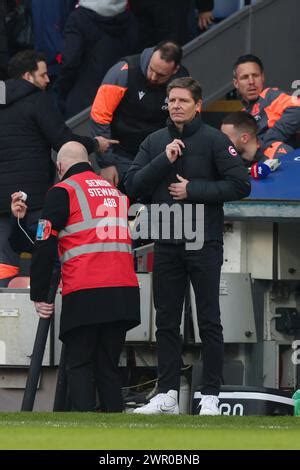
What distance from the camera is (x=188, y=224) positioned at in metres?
10.8

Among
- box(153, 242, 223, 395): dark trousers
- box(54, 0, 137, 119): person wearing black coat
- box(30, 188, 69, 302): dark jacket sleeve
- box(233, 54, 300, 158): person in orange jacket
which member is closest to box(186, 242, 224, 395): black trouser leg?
box(153, 242, 223, 395): dark trousers

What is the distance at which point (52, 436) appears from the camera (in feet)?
29.6

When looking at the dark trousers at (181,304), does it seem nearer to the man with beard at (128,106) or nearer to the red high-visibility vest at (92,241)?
the red high-visibility vest at (92,241)

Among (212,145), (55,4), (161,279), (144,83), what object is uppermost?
(55,4)

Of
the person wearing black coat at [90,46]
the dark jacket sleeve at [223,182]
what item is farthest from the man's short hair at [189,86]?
the person wearing black coat at [90,46]

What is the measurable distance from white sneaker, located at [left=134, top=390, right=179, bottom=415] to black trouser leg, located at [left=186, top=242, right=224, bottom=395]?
22 cm

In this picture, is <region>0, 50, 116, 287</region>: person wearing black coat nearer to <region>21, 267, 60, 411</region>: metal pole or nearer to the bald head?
<region>21, 267, 60, 411</region>: metal pole

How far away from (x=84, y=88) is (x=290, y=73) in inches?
69.6

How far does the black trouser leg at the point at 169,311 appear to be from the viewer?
10.9 m

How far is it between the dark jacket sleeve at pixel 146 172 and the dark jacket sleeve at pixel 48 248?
1.49ft

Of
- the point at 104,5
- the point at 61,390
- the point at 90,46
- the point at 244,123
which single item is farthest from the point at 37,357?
the point at 104,5

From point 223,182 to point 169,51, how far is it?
2329 millimetres

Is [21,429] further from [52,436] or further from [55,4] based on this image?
[55,4]
